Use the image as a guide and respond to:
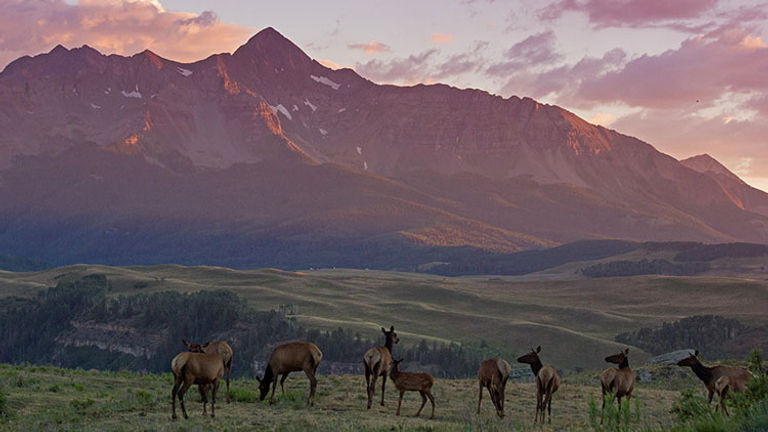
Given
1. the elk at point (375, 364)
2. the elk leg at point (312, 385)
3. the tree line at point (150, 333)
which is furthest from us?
the tree line at point (150, 333)

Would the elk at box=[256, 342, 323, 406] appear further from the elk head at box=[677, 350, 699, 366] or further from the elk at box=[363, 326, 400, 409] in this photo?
the elk head at box=[677, 350, 699, 366]

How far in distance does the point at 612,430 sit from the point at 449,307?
531ft

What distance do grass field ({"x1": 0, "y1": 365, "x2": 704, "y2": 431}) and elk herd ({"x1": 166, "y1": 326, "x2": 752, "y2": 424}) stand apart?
0.67 m

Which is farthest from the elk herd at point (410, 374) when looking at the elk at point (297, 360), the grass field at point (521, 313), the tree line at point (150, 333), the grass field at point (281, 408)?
the grass field at point (521, 313)

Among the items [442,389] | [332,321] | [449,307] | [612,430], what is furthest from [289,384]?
[449,307]

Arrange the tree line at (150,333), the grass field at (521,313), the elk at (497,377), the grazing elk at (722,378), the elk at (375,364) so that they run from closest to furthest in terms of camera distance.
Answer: the grazing elk at (722,378) → the elk at (497,377) → the elk at (375,364) → the tree line at (150,333) → the grass field at (521,313)

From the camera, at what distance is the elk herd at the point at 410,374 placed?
24344 millimetres

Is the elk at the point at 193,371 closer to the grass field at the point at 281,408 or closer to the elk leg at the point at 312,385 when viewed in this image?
the grass field at the point at 281,408

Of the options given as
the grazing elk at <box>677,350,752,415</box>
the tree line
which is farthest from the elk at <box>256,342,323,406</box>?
the tree line

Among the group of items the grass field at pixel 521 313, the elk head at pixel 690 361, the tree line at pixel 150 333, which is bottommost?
the tree line at pixel 150 333

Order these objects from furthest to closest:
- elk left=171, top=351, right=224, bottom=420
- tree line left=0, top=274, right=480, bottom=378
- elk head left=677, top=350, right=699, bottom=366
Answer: tree line left=0, top=274, right=480, bottom=378
elk head left=677, top=350, right=699, bottom=366
elk left=171, top=351, right=224, bottom=420

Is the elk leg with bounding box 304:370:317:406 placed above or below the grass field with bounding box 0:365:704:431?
above

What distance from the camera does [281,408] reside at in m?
27.2

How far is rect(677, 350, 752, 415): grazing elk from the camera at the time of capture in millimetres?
25031
